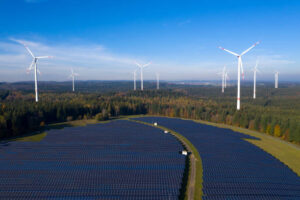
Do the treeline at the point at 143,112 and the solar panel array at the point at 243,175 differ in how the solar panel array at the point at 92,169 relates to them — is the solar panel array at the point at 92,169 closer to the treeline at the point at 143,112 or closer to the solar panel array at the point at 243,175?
the solar panel array at the point at 243,175

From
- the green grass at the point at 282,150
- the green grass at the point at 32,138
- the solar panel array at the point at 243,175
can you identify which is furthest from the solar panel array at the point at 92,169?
the green grass at the point at 282,150

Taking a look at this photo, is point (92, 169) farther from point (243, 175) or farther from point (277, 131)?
point (277, 131)

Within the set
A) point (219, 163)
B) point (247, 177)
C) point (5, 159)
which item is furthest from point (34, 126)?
point (247, 177)

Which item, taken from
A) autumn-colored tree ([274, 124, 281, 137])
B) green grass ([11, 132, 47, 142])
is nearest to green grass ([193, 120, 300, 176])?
autumn-colored tree ([274, 124, 281, 137])

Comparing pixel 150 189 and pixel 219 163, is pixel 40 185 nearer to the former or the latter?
pixel 150 189

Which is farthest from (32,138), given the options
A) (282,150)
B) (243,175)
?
(282,150)

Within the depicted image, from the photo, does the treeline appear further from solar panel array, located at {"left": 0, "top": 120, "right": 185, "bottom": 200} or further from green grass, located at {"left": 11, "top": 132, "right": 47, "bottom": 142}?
solar panel array, located at {"left": 0, "top": 120, "right": 185, "bottom": 200}

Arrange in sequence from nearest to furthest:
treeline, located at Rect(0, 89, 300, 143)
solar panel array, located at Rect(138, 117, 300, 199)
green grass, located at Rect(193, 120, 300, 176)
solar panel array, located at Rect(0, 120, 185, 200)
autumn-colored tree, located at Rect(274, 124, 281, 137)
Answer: solar panel array, located at Rect(0, 120, 185, 200)
solar panel array, located at Rect(138, 117, 300, 199)
green grass, located at Rect(193, 120, 300, 176)
treeline, located at Rect(0, 89, 300, 143)
autumn-colored tree, located at Rect(274, 124, 281, 137)
